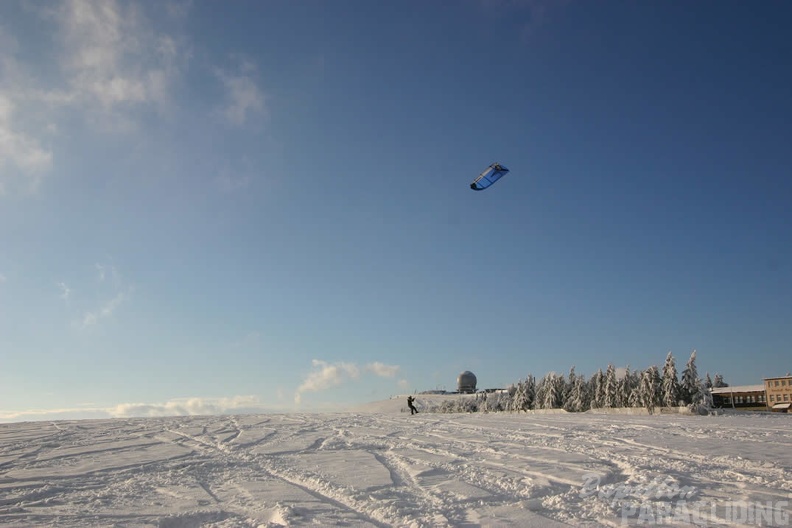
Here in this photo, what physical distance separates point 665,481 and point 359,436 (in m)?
10.8

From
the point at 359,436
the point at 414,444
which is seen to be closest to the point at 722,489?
the point at 414,444

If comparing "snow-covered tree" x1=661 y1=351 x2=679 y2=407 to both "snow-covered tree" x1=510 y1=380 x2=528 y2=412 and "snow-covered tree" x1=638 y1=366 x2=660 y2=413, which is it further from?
"snow-covered tree" x1=510 y1=380 x2=528 y2=412

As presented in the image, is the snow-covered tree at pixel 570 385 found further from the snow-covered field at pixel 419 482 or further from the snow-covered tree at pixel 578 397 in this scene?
the snow-covered field at pixel 419 482

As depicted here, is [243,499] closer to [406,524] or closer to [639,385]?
[406,524]

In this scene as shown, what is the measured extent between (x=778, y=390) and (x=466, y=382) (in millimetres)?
52329

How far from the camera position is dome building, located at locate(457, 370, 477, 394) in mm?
105438

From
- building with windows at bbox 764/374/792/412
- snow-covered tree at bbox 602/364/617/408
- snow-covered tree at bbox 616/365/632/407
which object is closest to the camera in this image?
snow-covered tree at bbox 616/365/632/407

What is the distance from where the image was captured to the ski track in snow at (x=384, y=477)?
682 centimetres

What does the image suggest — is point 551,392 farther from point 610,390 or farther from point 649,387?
point 649,387

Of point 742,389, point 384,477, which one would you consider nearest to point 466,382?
point 742,389

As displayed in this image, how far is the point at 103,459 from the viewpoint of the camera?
12.9 metres

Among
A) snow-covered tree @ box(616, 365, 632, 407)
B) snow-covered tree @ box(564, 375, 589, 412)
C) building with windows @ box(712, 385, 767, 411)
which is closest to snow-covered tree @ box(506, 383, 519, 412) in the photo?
snow-covered tree @ box(564, 375, 589, 412)

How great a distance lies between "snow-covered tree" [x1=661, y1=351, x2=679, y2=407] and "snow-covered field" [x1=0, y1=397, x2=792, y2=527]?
2296 centimetres

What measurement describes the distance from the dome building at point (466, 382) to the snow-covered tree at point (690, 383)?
70.6 meters
